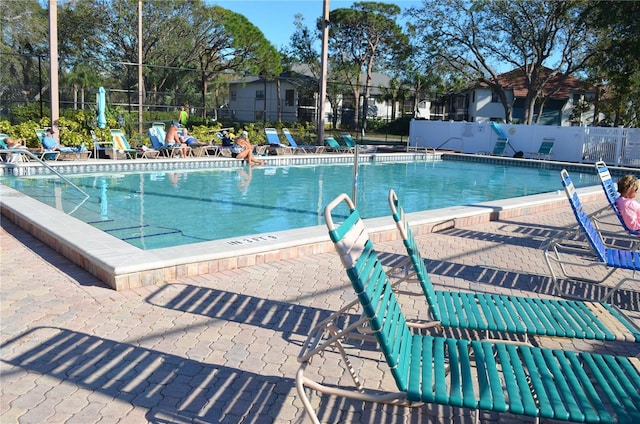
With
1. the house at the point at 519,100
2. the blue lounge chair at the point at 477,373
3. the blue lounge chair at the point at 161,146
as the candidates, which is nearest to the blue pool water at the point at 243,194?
the blue lounge chair at the point at 161,146

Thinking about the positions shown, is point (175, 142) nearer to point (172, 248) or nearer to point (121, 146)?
point (121, 146)

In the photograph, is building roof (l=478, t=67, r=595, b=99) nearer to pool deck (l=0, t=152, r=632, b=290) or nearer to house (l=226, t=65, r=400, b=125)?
house (l=226, t=65, r=400, b=125)

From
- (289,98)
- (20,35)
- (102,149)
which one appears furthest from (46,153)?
(289,98)

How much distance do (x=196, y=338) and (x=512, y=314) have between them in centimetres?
193

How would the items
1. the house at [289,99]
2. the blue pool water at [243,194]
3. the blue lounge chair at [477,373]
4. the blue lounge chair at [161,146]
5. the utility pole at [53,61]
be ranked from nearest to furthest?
the blue lounge chair at [477,373], the blue pool water at [243,194], the utility pole at [53,61], the blue lounge chair at [161,146], the house at [289,99]

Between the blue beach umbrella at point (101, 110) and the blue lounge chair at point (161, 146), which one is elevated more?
the blue beach umbrella at point (101, 110)

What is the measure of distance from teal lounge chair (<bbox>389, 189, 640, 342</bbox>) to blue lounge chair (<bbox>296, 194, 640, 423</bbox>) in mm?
318

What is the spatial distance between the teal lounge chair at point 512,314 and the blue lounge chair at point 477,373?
0.32 m

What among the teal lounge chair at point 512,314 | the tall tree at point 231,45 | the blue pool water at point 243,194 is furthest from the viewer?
the tall tree at point 231,45

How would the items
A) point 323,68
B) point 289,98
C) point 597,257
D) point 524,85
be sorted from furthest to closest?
1. point 289,98
2. point 524,85
3. point 323,68
4. point 597,257

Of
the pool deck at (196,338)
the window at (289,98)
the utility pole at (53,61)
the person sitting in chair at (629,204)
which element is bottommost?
the pool deck at (196,338)

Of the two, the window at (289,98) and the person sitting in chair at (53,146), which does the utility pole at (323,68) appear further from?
the window at (289,98)

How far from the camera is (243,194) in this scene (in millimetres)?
10984

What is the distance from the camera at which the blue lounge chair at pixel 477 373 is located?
2098 mm
